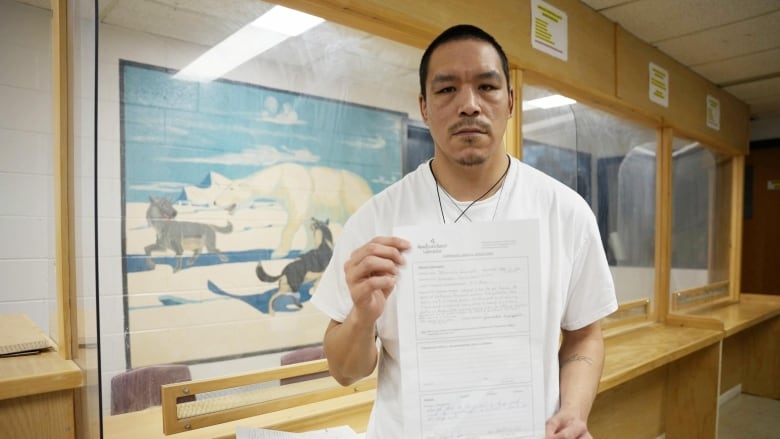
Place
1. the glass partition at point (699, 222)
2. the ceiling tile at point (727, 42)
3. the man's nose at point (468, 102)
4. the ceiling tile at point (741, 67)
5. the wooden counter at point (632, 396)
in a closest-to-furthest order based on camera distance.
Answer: the man's nose at point (468, 102) → the wooden counter at point (632, 396) → the ceiling tile at point (727, 42) → the ceiling tile at point (741, 67) → the glass partition at point (699, 222)

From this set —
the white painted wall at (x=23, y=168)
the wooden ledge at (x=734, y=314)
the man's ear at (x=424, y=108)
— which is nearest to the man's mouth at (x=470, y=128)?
the man's ear at (x=424, y=108)

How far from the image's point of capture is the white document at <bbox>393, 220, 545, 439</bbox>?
2.74ft

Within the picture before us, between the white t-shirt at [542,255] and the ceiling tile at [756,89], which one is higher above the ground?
the ceiling tile at [756,89]

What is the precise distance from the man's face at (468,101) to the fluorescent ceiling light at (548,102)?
1325 millimetres

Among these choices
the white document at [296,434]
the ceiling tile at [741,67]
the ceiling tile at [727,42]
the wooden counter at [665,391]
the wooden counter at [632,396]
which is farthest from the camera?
the ceiling tile at [741,67]

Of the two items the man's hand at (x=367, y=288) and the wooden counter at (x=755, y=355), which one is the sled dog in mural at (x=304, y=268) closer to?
the man's hand at (x=367, y=288)

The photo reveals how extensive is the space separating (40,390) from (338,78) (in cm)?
167

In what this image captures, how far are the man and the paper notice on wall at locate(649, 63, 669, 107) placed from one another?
2.53 metres

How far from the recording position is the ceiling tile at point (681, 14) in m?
2.47

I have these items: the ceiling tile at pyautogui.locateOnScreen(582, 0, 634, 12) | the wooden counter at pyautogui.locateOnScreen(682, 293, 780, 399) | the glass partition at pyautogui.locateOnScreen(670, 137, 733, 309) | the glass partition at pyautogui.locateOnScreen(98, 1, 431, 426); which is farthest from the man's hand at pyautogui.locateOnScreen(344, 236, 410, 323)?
the wooden counter at pyautogui.locateOnScreen(682, 293, 780, 399)

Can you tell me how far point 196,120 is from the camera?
1.85 m

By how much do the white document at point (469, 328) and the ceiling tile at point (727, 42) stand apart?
2.84 meters

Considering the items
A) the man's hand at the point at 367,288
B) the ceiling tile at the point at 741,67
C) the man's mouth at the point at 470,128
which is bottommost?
the man's hand at the point at 367,288

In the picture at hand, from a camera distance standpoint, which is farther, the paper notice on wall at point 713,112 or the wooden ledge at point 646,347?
the paper notice on wall at point 713,112
